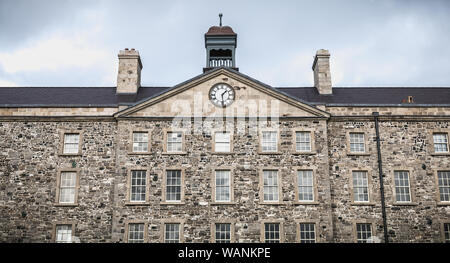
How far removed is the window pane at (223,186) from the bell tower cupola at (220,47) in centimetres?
856

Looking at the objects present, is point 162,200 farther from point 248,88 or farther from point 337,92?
point 337,92

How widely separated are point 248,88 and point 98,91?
10.1m

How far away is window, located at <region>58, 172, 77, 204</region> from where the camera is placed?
26766 millimetres

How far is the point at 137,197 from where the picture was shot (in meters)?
26.5

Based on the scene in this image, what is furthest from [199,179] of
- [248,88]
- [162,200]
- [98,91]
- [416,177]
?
[416,177]

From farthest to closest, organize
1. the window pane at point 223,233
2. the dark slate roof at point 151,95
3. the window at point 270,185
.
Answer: the dark slate roof at point 151,95
the window at point 270,185
the window pane at point 223,233

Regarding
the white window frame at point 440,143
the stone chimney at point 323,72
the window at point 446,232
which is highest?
the stone chimney at point 323,72

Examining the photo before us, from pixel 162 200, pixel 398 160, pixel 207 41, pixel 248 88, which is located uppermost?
pixel 207 41

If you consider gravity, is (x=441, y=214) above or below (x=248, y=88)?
below

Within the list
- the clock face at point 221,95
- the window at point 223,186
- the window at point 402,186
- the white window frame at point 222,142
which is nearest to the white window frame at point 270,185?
the window at point 223,186

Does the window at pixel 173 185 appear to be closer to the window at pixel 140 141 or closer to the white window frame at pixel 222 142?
the window at pixel 140 141

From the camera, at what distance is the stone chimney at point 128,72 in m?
31.4

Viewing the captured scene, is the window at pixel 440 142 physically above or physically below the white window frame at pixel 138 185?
above
